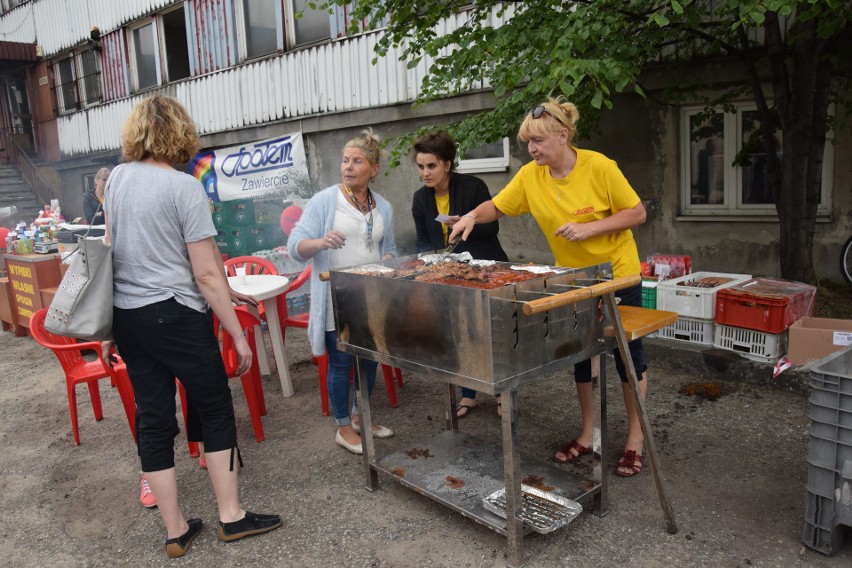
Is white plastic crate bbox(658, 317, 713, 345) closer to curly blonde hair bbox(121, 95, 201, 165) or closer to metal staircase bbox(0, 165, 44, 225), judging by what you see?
curly blonde hair bbox(121, 95, 201, 165)

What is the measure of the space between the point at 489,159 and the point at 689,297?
13.7ft

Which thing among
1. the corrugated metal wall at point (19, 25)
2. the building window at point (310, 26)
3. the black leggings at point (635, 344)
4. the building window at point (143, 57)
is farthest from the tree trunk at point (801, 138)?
the corrugated metal wall at point (19, 25)

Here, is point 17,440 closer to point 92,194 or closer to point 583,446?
point 583,446

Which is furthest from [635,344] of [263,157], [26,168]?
[26,168]

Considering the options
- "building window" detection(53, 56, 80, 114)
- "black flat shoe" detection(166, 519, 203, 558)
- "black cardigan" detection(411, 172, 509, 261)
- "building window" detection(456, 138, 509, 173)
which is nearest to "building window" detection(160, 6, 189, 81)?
"building window" detection(53, 56, 80, 114)

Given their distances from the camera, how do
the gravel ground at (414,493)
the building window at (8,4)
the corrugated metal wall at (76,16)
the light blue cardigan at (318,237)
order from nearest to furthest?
the gravel ground at (414,493) < the light blue cardigan at (318,237) < the corrugated metal wall at (76,16) < the building window at (8,4)

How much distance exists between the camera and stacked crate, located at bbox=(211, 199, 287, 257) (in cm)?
914

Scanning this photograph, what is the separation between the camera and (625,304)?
3.49 metres

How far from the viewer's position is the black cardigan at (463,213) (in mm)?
4102

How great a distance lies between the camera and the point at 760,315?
15.7 ft

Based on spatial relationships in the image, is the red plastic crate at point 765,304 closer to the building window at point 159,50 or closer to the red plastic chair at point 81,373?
the red plastic chair at point 81,373

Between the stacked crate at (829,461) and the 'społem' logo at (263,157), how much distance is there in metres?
9.54

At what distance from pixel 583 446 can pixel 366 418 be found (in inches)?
50.9

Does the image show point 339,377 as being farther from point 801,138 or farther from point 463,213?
point 801,138
